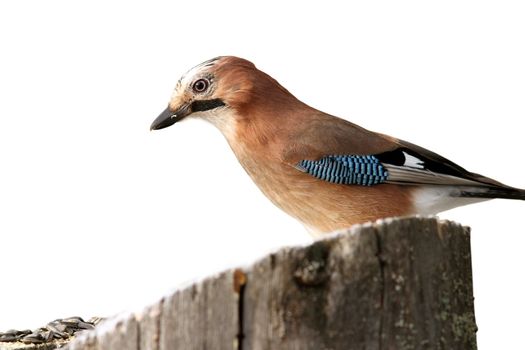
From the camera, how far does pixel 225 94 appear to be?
251 inches

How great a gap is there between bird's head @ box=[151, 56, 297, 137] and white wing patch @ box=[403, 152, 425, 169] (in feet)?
3.05

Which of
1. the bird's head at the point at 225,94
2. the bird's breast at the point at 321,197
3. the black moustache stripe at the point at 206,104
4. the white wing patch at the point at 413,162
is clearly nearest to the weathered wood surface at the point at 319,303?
the bird's breast at the point at 321,197

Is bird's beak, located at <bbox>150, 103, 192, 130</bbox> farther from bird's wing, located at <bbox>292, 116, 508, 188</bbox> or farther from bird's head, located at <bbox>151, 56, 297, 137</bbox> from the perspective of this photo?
bird's wing, located at <bbox>292, 116, 508, 188</bbox>

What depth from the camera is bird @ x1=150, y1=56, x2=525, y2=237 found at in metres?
6.15

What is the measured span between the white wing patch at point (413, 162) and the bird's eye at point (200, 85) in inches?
59.2

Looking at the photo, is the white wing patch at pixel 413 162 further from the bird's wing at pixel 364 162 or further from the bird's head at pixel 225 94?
the bird's head at pixel 225 94

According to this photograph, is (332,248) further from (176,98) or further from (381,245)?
(176,98)

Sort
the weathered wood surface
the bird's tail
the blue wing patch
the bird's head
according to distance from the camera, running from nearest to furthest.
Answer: the weathered wood surface, the blue wing patch, the bird's tail, the bird's head

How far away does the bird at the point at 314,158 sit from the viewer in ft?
20.2

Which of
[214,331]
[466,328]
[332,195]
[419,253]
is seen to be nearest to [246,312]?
[214,331]

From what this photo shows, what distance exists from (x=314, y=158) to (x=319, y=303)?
2.35 meters

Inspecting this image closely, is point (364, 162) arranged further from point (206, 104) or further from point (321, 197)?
point (206, 104)

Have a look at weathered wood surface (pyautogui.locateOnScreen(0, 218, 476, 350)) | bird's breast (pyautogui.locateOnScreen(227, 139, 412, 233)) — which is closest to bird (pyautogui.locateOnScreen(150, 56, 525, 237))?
bird's breast (pyautogui.locateOnScreen(227, 139, 412, 233))

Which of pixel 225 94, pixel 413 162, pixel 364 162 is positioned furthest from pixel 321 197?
pixel 225 94
